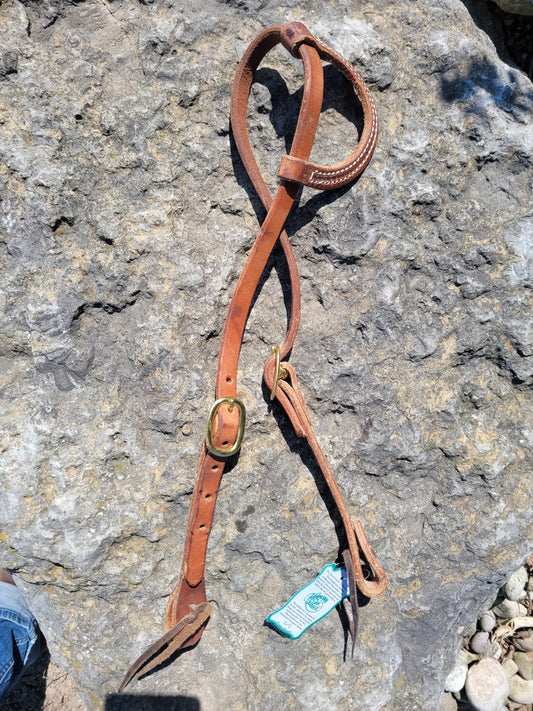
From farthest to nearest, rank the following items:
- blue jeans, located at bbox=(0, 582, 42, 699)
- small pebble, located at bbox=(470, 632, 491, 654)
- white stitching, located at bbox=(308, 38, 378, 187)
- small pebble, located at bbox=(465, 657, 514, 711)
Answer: small pebble, located at bbox=(470, 632, 491, 654) < small pebble, located at bbox=(465, 657, 514, 711) < blue jeans, located at bbox=(0, 582, 42, 699) < white stitching, located at bbox=(308, 38, 378, 187)

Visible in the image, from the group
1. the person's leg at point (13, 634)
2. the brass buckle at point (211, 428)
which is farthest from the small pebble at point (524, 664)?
the person's leg at point (13, 634)

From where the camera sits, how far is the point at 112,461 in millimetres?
2385

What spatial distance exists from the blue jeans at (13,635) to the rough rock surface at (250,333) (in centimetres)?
81

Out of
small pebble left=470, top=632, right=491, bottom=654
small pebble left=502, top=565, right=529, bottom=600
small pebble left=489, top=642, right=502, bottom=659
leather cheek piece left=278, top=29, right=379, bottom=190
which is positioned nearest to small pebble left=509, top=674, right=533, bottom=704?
small pebble left=489, top=642, right=502, bottom=659

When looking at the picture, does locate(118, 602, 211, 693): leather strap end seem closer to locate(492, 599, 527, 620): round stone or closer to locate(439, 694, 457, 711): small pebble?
locate(439, 694, 457, 711): small pebble

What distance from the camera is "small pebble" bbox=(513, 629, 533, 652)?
3.62 metres

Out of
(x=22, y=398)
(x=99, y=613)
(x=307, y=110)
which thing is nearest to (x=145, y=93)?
(x=307, y=110)

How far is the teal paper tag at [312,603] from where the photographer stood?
2.54 metres

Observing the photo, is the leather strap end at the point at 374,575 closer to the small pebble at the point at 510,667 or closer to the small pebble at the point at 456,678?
the small pebble at the point at 456,678

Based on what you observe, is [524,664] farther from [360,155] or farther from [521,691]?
[360,155]

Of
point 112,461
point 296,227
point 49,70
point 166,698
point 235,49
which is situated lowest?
point 166,698

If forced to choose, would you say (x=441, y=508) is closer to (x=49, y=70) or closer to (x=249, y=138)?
(x=249, y=138)

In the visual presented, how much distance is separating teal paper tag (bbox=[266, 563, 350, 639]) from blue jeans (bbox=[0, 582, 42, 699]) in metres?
1.77

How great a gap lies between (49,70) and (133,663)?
2.86 m
